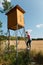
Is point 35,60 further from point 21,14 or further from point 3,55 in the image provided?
point 21,14

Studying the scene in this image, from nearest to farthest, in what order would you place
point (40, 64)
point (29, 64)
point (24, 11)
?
point (29, 64) < point (40, 64) < point (24, 11)

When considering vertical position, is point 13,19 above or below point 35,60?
above

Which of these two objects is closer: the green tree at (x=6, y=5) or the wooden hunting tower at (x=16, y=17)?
the wooden hunting tower at (x=16, y=17)

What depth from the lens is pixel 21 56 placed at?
40.1 feet

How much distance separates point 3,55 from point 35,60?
226 cm

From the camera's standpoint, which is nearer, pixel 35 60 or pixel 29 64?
pixel 29 64

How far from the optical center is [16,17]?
12.4 m

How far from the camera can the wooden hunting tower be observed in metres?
12.4

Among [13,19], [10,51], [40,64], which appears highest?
[13,19]

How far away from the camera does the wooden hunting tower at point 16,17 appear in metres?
12.4

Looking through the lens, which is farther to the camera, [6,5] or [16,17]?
[6,5]

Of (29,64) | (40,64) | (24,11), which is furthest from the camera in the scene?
(24,11)

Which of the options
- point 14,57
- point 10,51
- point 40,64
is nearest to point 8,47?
point 10,51

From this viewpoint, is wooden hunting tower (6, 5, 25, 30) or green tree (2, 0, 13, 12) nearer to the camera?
wooden hunting tower (6, 5, 25, 30)
